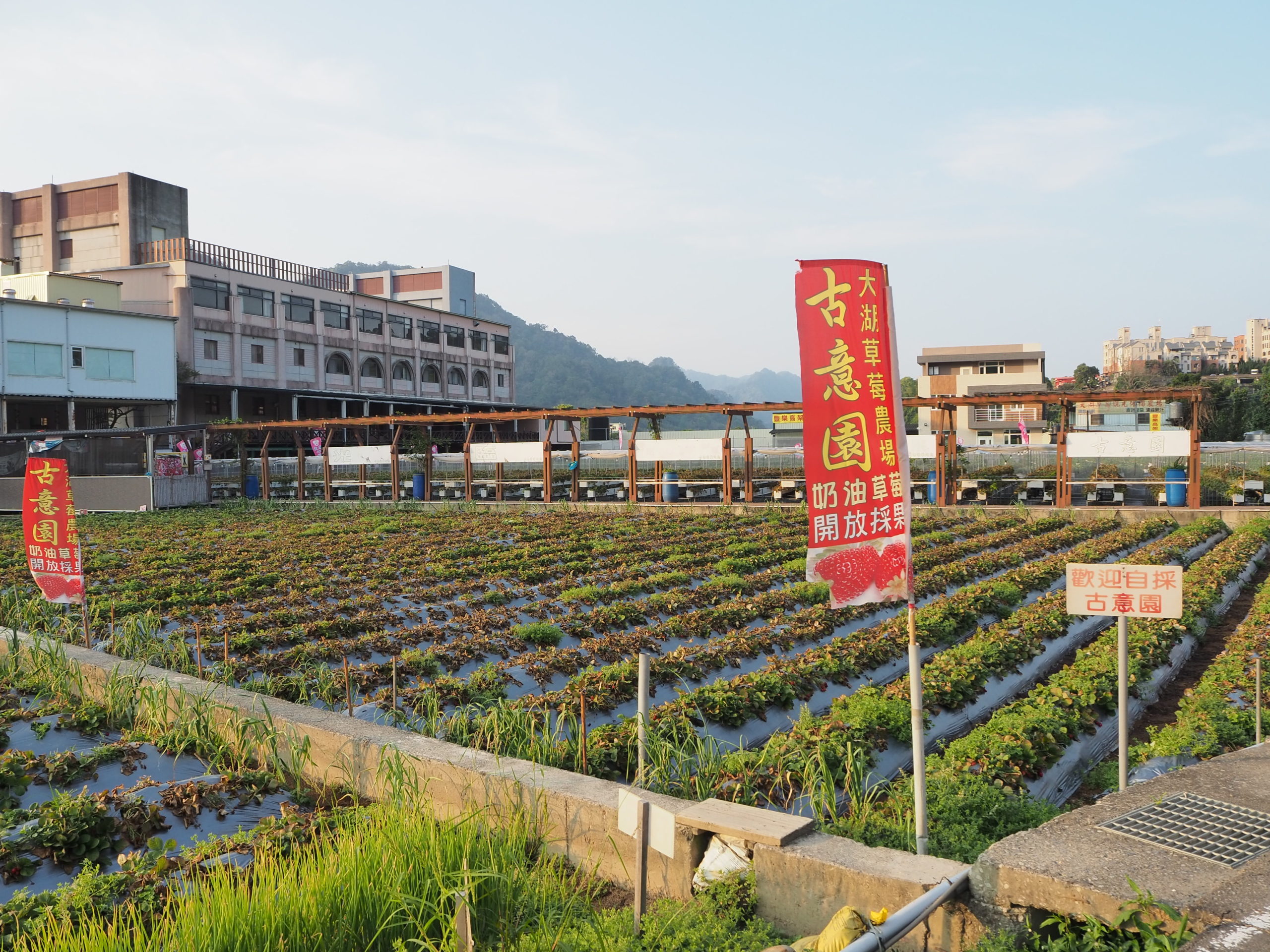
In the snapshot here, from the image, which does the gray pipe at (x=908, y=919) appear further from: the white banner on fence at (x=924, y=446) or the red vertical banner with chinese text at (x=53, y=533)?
the white banner on fence at (x=924, y=446)

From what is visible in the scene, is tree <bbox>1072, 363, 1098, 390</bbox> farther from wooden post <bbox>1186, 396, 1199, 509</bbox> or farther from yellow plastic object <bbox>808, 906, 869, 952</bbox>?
yellow plastic object <bbox>808, 906, 869, 952</bbox>

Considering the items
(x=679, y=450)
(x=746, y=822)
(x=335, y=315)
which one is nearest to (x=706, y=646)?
(x=746, y=822)

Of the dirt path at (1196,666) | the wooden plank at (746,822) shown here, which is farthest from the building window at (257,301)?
the wooden plank at (746,822)

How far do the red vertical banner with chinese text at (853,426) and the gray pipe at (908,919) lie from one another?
1231mm

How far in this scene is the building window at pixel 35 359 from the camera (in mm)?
34062

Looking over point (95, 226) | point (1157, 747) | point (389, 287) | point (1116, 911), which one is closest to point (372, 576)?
point (1157, 747)

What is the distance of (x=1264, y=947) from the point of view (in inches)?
113

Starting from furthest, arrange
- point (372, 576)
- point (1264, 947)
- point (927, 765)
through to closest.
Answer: point (372, 576) < point (927, 765) < point (1264, 947)

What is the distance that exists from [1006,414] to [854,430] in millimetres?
60618

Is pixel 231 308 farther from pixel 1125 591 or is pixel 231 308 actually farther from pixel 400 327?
pixel 1125 591

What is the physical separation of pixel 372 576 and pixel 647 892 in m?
9.79

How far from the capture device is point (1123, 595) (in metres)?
4.53

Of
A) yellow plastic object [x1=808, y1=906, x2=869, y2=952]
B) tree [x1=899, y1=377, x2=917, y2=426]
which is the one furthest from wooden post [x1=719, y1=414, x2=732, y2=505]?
tree [x1=899, y1=377, x2=917, y2=426]

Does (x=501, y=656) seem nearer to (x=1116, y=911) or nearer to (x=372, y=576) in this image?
(x=372, y=576)
